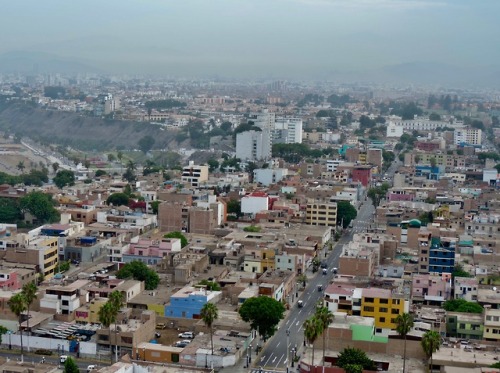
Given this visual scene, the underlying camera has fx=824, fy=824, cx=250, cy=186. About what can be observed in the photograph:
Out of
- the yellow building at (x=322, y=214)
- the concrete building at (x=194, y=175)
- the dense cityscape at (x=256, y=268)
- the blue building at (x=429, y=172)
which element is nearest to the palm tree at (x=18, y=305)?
the dense cityscape at (x=256, y=268)

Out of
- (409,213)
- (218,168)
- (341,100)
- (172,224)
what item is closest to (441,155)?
(218,168)

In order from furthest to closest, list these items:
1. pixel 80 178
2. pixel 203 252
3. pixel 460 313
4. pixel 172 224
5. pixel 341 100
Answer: pixel 341 100 < pixel 80 178 < pixel 172 224 < pixel 203 252 < pixel 460 313

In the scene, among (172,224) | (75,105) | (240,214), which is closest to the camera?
(172,224)

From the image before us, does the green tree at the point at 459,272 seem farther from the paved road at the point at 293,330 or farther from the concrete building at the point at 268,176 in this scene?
the concrete building at the point at 268,176

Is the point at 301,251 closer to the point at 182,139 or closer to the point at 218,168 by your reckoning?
the point at 218,168

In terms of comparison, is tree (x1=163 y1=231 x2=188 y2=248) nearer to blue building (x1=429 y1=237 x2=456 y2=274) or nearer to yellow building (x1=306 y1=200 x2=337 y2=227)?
yellow building (x1=306 y1=200 x2=337 y2=227)

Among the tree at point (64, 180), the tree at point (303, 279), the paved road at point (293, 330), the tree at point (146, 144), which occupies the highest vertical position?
the tree at point (64, 180)
